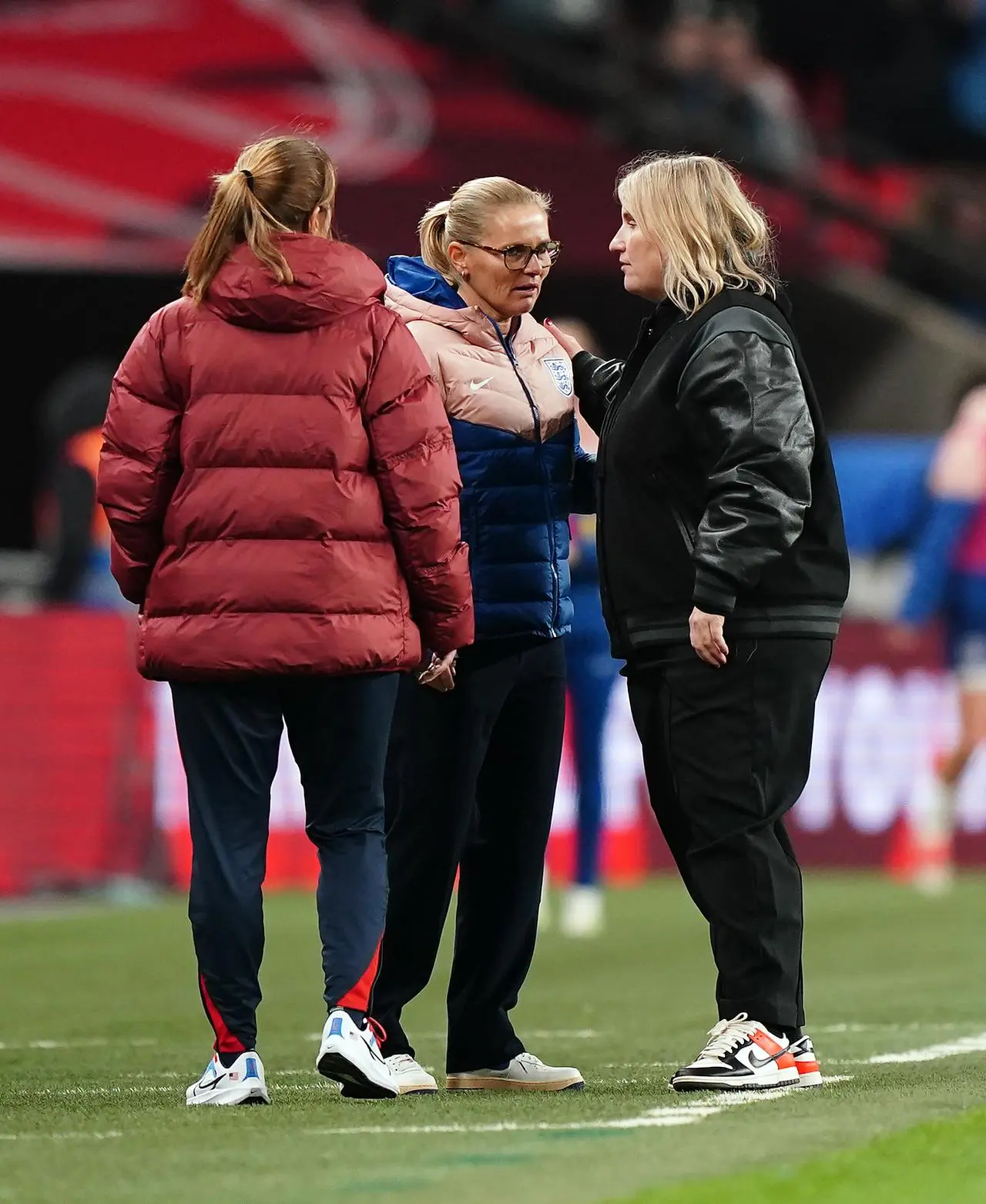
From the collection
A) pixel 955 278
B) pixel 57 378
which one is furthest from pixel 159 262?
pixel 955 278

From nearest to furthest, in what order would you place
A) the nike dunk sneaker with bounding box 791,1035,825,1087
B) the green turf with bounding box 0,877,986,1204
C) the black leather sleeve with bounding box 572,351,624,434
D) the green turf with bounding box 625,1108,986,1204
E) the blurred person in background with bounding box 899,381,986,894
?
1. the green turf with bounding box 625,1108,986,1204
2. the green turf with bounding box 0,877,986,1204
3. the nike dunk sneaker with bounding box 791,1035,825,1087
4. the black leather sleeve with bounding box 572,351,624,434
5. the blurred person in background with bounding box 899,381,986,894

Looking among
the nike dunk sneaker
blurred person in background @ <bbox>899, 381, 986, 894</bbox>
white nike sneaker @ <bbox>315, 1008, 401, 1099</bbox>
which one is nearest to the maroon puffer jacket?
white nike sneaker @ <bbox>315, 1008, 401, 1099</bbox>

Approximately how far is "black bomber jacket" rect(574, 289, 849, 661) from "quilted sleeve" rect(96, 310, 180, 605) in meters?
1.01

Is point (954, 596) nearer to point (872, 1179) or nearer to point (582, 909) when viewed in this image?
point (582, 909)

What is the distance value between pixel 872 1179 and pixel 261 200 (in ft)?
8.08

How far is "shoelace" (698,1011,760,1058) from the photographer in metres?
5.71

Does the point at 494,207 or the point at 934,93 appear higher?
the point at 934,93

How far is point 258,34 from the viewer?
22.3 m

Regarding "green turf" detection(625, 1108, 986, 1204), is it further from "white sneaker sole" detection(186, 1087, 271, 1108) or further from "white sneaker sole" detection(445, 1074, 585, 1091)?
"white sneaker sole" detection(186, 1087, 271, 1108)

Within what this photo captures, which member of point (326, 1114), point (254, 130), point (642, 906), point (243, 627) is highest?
point (254, 130)

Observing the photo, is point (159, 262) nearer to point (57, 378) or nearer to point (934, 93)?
point (57, 378)

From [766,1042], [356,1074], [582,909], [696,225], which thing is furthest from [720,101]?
[356,1074]

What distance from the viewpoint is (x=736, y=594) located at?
5684 millimetres

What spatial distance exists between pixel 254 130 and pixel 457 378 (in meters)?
15.8
